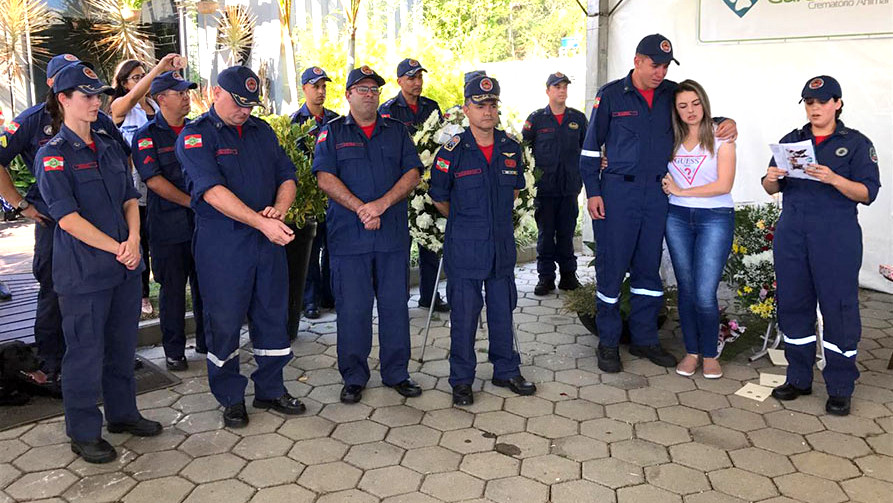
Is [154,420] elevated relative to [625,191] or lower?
lower

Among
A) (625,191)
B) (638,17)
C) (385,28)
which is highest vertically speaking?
(385,28)

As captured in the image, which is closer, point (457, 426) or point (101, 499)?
point (101, 499)

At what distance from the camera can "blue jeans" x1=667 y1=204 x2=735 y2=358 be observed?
14.9 feet

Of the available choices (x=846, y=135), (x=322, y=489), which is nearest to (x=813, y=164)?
(x=846, y=135)

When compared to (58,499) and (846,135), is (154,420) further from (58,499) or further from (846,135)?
(846,135)

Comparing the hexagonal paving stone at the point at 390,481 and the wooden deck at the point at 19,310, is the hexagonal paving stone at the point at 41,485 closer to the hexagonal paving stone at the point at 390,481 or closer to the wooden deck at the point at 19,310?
the hexagonal paving stone at the point at 390,481

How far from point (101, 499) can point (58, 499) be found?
0.64 feet

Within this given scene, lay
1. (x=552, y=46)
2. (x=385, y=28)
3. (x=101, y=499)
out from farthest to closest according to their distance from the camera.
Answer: (x=552, y=46) → (x=385, y=28) → (x=101, y=499)

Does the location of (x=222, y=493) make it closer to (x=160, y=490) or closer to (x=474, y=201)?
(x=160, y=490)

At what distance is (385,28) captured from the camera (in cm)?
1827

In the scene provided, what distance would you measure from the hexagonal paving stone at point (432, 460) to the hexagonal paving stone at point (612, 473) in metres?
0.65

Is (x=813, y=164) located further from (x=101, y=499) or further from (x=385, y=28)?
(x=385, y=28)

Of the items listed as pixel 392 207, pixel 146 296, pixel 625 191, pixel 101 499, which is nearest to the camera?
pixel 101 499

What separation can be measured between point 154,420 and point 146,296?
1.90 metres
